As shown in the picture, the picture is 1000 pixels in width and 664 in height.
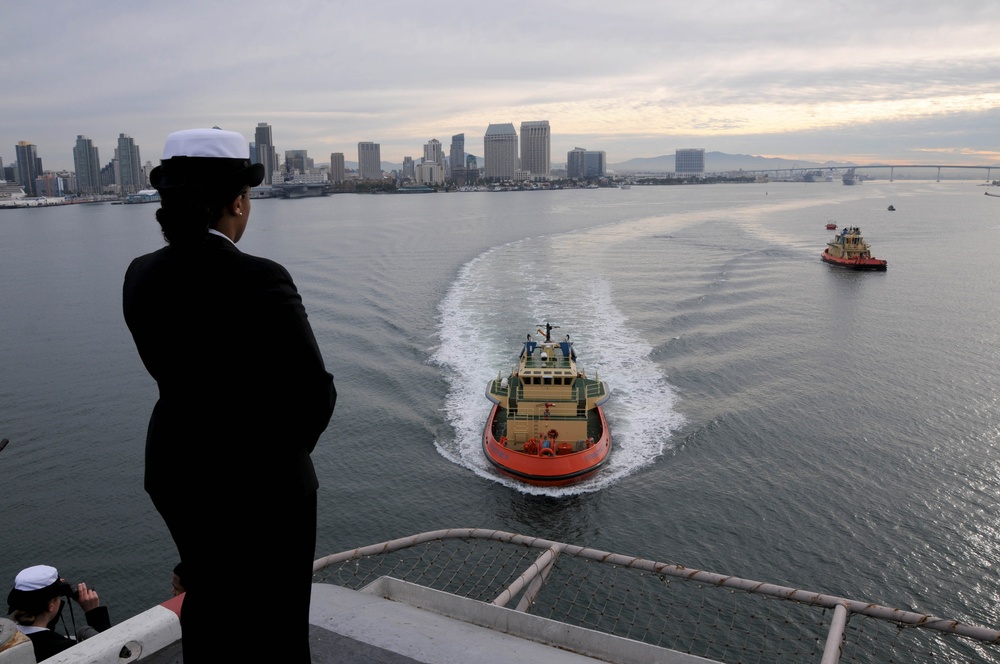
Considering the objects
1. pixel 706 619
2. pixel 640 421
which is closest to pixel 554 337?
pixel 640 421

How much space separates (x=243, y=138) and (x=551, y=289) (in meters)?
37.2

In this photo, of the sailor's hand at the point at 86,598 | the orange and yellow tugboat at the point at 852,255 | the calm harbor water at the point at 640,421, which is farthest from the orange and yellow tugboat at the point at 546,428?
the orange and yellow tugboat at the point at 852,255

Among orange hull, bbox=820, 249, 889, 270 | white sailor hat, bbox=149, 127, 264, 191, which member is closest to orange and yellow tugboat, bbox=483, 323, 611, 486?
white sailor hat, bbox=149, 127, 264, 191

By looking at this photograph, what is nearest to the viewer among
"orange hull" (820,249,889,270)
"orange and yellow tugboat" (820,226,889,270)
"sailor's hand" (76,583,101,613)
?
"sailor's hand" (76,583,101,613)

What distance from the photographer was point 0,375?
25500mm

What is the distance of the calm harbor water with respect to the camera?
1480cm

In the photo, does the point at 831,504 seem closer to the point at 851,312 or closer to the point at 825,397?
the point at 825,397

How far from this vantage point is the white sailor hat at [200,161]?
189 centimetres

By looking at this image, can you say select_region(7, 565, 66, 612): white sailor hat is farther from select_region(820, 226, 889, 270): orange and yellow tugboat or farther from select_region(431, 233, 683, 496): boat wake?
select_region(820, 226, 889, 270): orange and yellow tugboat

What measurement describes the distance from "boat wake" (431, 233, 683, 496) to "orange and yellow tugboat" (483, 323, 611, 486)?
1.16ft

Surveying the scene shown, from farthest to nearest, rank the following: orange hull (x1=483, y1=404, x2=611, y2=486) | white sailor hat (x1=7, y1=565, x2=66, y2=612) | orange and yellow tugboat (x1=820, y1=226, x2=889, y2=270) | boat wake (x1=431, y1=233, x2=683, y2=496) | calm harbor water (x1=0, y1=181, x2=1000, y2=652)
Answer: orange and yellow tugboat (x1=820, y1=226, x2=889, y2=270) → boat wake (x1=431, y1=233, x2=683, y2=496) → orange hull (x1=483, y1=404, x2=611, y2=486) → calm harbor water (x1=0, y1=181, x2=1000, y2=652) → white sailor hat (x1=7, y1=565, x2=66, y2=612)

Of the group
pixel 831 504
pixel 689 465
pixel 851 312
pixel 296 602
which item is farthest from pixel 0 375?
pixel 851 312

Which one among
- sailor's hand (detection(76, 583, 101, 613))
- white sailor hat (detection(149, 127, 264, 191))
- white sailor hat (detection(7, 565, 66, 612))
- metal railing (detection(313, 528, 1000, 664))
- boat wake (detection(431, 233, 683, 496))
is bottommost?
metal railing (detection(313, 528, 1000, 664))

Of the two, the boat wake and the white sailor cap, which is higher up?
the white sailor cap
